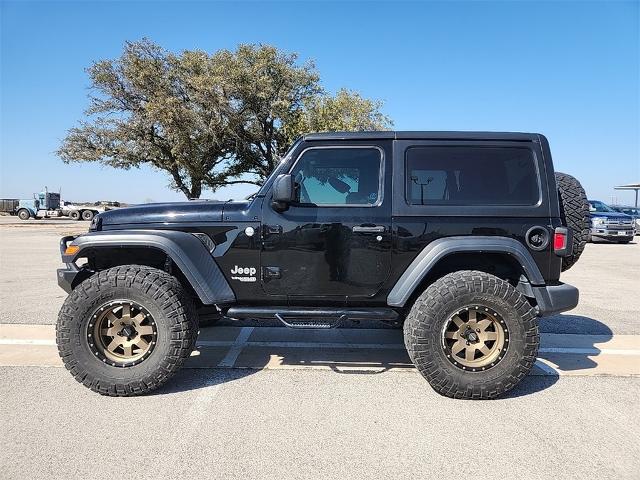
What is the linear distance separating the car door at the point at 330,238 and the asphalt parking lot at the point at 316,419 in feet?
2.74

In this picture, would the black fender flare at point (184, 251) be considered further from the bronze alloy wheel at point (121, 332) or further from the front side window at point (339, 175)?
the front side window at point (339, 175)

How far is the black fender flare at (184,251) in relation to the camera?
335cm

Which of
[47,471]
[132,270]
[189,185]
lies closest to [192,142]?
[189,185]

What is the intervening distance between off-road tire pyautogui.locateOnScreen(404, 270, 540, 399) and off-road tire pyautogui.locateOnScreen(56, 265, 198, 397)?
6.18 feet

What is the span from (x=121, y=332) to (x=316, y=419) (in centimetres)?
172

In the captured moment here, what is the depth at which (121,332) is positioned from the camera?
133 inches

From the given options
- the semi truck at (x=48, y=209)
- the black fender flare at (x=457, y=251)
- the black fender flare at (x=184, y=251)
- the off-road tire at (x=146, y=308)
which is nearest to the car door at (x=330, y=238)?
the black fender flare at (x=457, y=251)

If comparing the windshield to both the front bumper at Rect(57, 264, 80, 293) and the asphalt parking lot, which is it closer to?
the asphalt parking lot

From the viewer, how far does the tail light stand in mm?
3379

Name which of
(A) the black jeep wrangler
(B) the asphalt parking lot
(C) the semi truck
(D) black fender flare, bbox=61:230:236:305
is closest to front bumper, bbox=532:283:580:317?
(A) the black jeep wrangler

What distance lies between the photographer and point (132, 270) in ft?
11.1

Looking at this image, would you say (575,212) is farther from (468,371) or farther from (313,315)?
(313,315)

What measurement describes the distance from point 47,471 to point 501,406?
3018 millimetres

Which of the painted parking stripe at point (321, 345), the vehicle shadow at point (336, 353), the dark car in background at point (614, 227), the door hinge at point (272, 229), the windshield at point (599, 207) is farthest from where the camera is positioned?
the windshield at point (599, 207)
